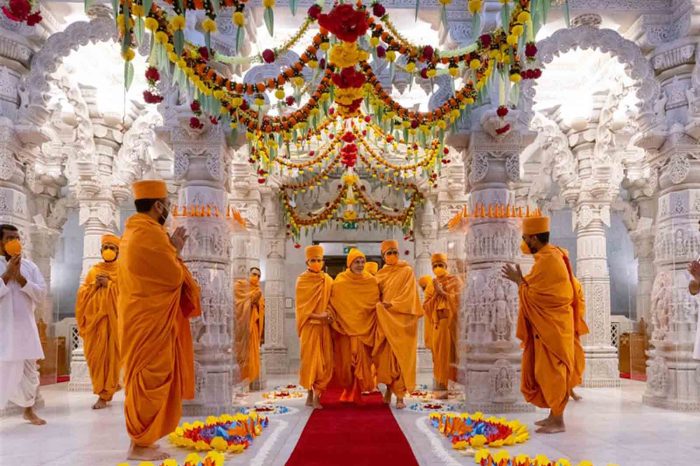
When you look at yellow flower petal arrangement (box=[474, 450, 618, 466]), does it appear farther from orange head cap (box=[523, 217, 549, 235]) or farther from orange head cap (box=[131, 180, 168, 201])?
orange head cap (box=[131, 180, 168, 201])

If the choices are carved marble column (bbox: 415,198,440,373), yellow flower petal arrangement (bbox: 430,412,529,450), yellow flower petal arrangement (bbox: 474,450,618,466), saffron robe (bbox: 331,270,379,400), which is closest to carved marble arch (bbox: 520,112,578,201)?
carved marble column (bbox: 415,198,440,373)

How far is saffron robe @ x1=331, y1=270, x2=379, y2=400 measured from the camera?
8188 millimetres

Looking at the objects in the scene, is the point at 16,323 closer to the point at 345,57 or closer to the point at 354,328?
the point at 354,328

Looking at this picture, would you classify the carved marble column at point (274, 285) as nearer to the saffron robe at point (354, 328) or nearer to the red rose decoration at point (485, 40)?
the saffron robe at point (354, 328)

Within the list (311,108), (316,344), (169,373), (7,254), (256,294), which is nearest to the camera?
(169,373)

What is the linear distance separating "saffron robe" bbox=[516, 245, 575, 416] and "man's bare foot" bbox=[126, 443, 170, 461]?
10.1ft

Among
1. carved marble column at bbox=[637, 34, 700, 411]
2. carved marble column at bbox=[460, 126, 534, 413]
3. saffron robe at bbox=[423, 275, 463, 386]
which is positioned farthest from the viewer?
saffron robe at bbox=[423, 275, 463, 386]

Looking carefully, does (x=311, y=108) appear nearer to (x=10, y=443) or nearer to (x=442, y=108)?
(x=442, y=108)

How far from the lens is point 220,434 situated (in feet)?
17.3

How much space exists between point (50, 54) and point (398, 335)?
497 centimetres

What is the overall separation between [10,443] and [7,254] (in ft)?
5.99

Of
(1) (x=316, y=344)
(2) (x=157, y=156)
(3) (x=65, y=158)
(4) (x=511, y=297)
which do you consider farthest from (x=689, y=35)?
(3) (x=65, y=158)

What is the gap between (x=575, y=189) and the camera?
36.0 ft

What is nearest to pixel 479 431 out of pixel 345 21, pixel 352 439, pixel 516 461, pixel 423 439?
pixel 423 439
